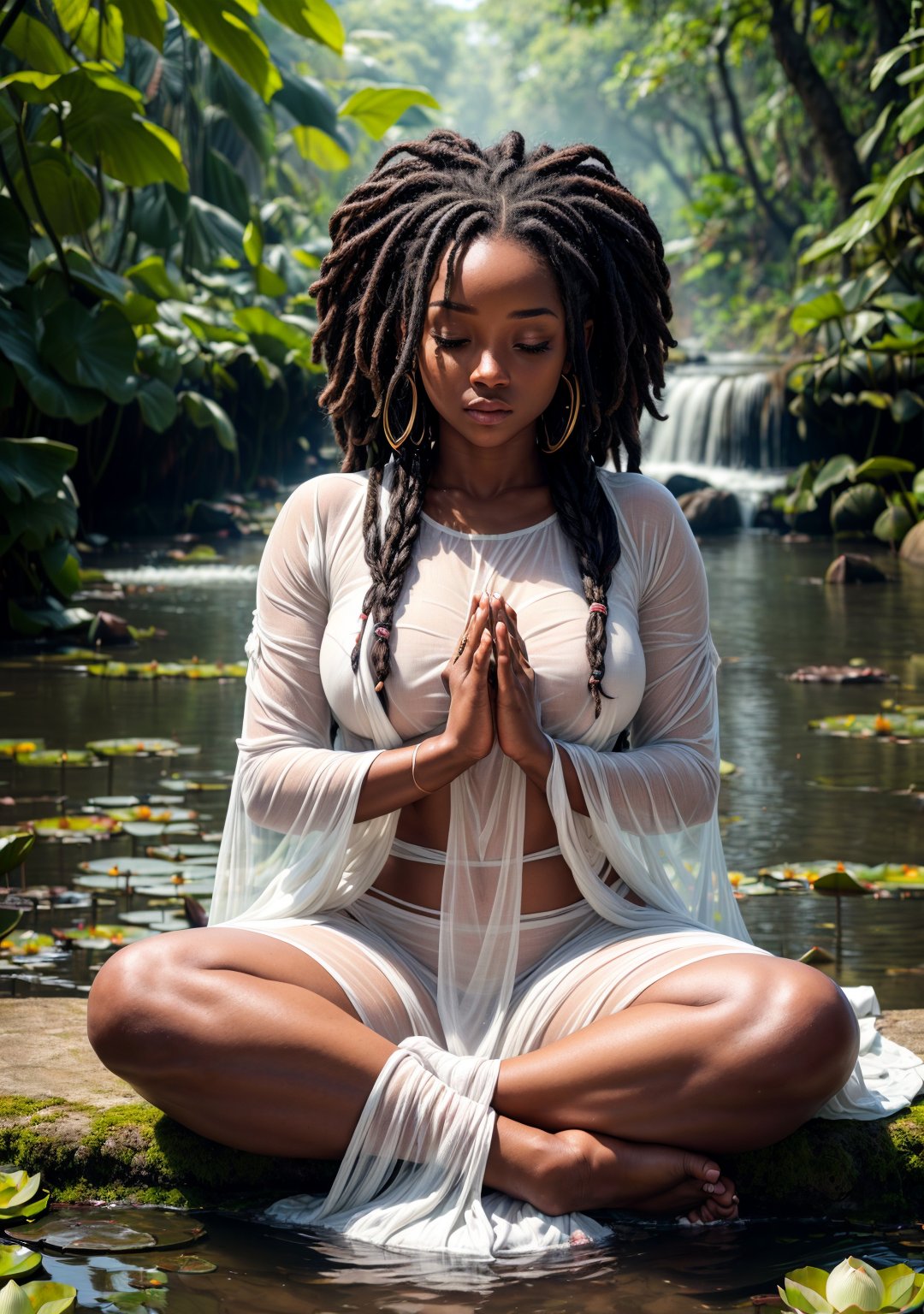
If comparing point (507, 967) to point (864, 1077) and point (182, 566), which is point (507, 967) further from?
→ point (182, 566)

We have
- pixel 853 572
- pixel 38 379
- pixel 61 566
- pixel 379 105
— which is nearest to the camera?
pixel 38 379

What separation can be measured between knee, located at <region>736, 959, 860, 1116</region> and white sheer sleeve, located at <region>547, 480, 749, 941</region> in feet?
1.30

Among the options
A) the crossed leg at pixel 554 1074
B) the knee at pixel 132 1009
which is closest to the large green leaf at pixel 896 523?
the crossed leg at pixel 554 1074

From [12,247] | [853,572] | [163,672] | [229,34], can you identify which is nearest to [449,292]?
[229,34]

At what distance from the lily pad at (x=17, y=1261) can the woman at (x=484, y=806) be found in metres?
0.34

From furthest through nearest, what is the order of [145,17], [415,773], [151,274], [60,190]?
[151,274] < [60,190] < [145,17] < [415,773]

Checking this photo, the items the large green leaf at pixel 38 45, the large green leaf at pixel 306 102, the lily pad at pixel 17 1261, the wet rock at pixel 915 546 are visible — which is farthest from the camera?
the large green leaf at pixel 306 102

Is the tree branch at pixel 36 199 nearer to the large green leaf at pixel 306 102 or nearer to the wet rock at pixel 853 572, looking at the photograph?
the wet rock at pixel 853 572

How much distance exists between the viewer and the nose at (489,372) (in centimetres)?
265

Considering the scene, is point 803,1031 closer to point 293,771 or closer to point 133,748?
point 293,771

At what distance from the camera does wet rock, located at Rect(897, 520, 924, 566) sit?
12.5 metres

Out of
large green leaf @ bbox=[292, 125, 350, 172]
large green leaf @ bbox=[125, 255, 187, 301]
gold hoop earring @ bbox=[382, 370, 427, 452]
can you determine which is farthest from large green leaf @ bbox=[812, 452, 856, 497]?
gold hoop earring @ bbox=[382, 370, 427, 452]

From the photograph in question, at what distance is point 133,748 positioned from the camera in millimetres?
5816

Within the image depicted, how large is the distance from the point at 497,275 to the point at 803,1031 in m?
1.21
